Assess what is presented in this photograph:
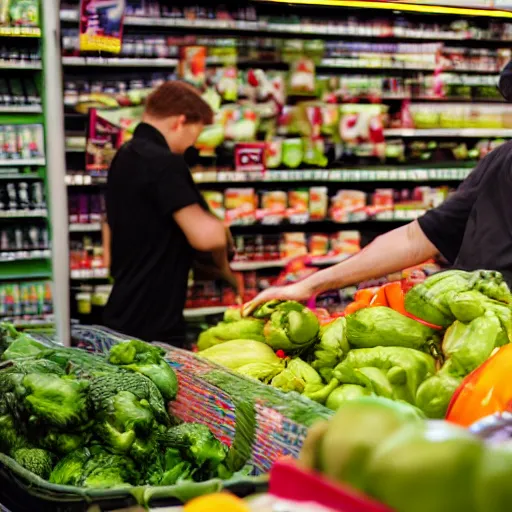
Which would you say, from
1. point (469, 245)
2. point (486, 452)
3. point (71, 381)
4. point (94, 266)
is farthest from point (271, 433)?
point (94, 266)

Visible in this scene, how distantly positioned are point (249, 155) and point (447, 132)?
5.11ft

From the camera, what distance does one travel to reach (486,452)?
0.65 meters

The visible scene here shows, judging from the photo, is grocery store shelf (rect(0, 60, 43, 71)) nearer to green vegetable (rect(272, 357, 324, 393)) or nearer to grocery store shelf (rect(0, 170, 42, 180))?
grocery store shelf (rect(0, 170, 42, 180))

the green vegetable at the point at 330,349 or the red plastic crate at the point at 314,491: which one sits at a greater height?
the red plastic crate at the point at 314,491

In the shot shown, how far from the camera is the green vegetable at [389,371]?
1680 mm

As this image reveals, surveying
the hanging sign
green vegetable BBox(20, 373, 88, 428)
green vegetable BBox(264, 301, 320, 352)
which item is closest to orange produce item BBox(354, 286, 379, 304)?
green vegetable BBox(264, 301, 320, 352)

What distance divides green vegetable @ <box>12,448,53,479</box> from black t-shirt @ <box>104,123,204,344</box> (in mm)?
2033

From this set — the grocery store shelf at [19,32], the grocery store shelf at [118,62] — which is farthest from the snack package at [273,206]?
the grocery store shelf at [19,32]

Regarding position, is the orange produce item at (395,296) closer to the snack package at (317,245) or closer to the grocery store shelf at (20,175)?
the snack package at (317,245)

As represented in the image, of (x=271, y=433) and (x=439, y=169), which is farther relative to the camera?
(x=439, y=169)

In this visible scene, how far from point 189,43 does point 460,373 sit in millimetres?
4047

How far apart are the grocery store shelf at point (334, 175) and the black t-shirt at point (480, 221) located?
2.79 metres

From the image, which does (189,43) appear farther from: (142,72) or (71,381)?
(71,381)

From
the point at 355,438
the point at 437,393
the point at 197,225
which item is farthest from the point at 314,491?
the point at 197,225
